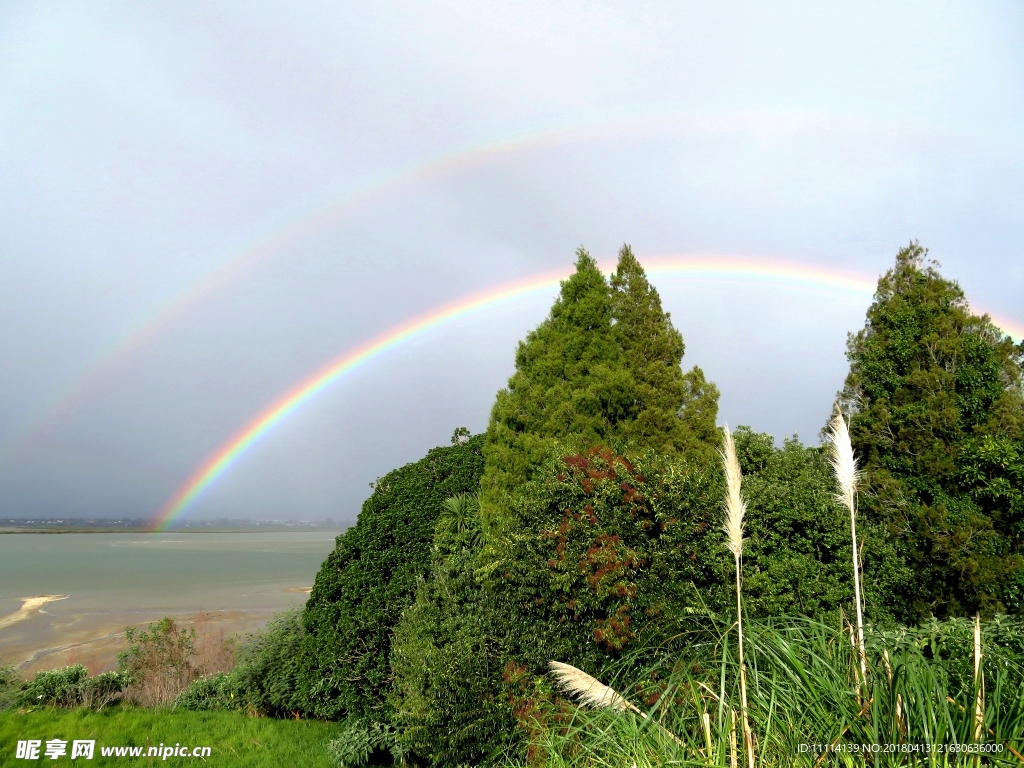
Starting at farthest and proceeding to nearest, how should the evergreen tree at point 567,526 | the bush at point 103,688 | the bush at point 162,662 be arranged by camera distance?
1. the bush at point 162,662
2. the bush at point 103,688
3. the evergreen tree at point 567,526

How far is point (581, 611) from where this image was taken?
6.85 meters

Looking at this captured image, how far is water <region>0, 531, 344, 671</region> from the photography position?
1788cm

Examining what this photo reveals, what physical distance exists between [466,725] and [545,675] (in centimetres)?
166

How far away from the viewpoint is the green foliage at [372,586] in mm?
11398

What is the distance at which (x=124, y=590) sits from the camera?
24.9 metres

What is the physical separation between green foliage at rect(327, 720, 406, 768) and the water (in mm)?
3506

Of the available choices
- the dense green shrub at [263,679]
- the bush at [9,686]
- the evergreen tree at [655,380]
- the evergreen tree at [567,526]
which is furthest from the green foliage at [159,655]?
the evergreen tree at [655,380]

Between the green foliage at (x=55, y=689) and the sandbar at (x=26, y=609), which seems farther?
the sandbar at (x=26, y=609)

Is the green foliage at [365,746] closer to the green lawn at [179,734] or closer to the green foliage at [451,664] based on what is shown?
the green lawn at [179,734]

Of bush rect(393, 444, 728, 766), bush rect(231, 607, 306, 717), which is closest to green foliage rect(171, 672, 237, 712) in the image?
bush rect(231, 607, 306, 717)

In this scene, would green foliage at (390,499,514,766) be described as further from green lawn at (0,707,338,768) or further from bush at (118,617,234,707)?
bush at (118,617,234,707)

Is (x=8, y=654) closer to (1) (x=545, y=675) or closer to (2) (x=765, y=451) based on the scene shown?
(1) (x=545, y=675)

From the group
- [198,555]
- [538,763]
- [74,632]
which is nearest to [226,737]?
[538,763]

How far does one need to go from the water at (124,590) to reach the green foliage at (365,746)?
351 cm
